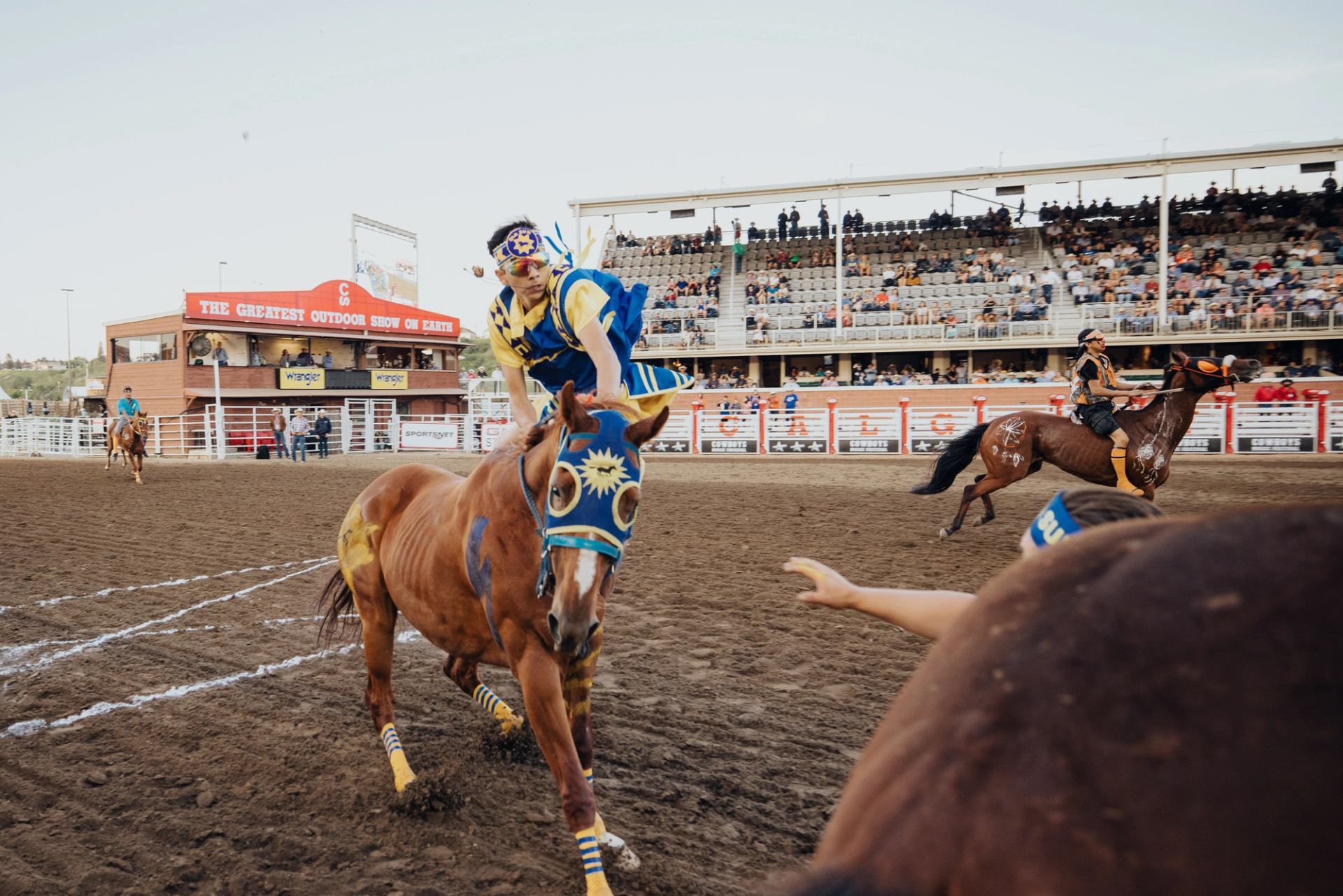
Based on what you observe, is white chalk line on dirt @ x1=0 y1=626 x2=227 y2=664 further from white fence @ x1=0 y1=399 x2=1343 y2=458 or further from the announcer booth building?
the announcer booth building

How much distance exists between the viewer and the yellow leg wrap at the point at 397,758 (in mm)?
3428

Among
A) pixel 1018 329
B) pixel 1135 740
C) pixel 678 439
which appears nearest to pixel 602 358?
pixel 1135 740

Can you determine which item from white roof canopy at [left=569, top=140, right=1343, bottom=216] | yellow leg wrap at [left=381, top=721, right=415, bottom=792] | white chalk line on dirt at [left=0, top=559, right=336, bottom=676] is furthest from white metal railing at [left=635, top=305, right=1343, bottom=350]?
yellow leg wrap at [left=381, top=721, right=415, bottom=792]

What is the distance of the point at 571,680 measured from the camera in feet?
10.4

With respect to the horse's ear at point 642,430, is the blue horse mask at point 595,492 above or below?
below

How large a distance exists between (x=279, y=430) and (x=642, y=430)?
87.5 ft

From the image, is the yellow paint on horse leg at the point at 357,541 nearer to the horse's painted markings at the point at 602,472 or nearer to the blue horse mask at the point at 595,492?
the blue horse mask at the point at 595,492

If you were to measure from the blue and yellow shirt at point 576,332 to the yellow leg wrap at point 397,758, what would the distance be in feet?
5.33

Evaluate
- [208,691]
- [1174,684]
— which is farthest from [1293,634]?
[208,691]

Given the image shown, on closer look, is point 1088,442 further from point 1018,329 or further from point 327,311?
point 327,311

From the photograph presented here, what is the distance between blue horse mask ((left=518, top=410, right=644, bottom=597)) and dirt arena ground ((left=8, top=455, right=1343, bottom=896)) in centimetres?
112

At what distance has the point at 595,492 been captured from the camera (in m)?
2.48

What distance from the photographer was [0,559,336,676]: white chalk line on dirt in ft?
16.6

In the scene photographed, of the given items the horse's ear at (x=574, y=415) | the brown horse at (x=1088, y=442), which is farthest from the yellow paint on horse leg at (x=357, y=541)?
the brown horse at (x=1088, y=442)
